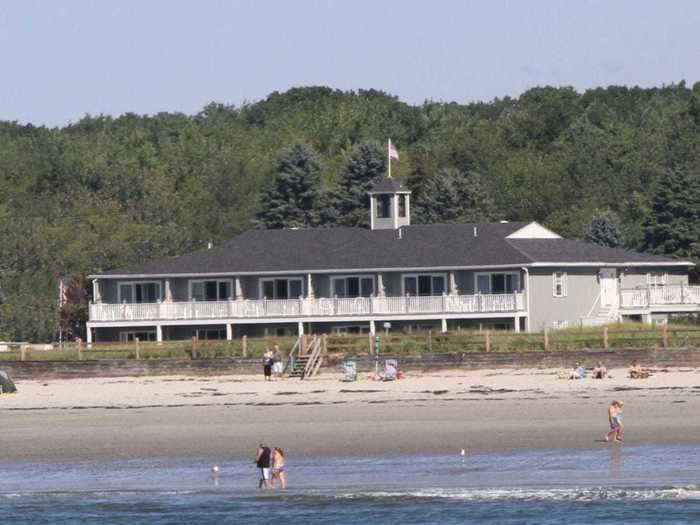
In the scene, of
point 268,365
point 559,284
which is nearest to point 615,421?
point 268,365

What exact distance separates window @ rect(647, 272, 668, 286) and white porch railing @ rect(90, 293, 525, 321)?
7.23 m

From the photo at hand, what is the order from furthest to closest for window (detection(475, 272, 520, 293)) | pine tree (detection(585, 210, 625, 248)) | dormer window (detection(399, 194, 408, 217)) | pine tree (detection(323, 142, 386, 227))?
pine tree (detection(323, 142, 386, 227)) → pine tree (detection(585, 210, 625, 248)) → dormer window (detection(399, 194, 408, 217)) → window (detection(475, 272, 520, 293))

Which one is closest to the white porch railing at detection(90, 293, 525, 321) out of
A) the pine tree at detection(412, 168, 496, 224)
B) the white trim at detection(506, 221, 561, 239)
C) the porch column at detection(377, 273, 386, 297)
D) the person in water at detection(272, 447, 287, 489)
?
the porch column at detection(377, 273, 386, 297)

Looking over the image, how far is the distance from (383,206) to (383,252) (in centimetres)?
476

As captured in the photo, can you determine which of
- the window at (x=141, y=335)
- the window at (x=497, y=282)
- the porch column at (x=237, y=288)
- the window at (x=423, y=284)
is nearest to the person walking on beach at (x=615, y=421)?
the window at (x=497, y=282)

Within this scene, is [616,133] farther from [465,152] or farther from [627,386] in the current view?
[627,386]

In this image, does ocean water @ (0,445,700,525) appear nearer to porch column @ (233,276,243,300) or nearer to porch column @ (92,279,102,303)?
porch column @ (233,276,243,300)

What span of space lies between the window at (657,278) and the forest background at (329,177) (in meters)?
7.08

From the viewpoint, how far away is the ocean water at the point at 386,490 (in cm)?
3231

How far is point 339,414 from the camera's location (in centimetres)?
4612

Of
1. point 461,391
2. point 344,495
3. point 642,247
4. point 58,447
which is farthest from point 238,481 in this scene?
point 642,247

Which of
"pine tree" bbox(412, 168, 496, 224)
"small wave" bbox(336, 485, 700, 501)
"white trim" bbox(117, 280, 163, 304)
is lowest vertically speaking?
"small wave" bbox(336, 485, 700, 501)

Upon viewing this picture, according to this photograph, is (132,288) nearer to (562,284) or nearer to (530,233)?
(530,233)

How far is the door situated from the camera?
67438 mm
